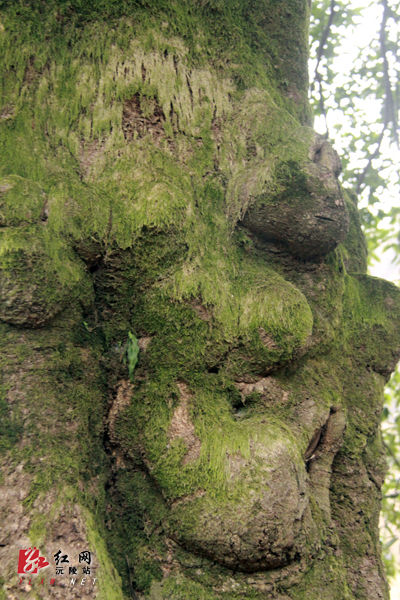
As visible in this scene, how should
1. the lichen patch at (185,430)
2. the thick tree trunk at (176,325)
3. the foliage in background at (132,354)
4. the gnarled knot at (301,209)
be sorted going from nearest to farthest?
the thick tree trunk at (176,325) → the lichen patch at (185,430) → the foliage in background at (132,354) → the gnarled knot at (301,209)

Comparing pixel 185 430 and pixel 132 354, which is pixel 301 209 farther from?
pixel 185 430

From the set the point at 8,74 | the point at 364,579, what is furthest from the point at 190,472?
the point at 8,74

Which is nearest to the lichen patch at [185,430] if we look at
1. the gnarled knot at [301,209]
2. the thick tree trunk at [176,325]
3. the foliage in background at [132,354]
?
the thick tree trunk at [176,325]

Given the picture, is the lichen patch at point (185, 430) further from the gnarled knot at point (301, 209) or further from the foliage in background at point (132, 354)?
the gnarled knot at point (301, 209)

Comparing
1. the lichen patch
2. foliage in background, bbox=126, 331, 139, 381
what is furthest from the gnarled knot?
the lichen patch

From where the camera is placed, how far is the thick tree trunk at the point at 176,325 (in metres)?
1.91

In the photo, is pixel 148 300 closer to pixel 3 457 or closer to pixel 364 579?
pixel 3 457

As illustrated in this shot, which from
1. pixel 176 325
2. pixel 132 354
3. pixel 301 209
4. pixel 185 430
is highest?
pixel 301 209

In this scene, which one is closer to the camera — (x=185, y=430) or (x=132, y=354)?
(x=185, y=430)

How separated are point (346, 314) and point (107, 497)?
167cm

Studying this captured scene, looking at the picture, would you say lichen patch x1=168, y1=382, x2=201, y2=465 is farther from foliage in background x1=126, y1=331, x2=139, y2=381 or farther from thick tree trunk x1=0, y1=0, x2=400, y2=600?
foliage in background x1=126, y1=331, x2=139, y2=381

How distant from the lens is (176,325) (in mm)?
2213

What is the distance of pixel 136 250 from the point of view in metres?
2.22

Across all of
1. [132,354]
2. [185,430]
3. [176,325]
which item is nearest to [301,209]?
[176,325]
